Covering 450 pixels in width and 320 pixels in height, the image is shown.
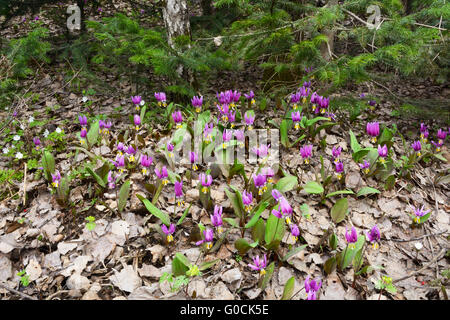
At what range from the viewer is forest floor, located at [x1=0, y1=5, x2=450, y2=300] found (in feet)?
6.57

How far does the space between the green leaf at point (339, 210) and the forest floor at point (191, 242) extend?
74 mm

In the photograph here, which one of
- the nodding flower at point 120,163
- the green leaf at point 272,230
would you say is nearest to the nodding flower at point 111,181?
the nodding flower at point 120,163

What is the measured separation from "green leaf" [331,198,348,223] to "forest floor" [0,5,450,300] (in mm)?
74

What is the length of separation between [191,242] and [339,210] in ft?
3.89

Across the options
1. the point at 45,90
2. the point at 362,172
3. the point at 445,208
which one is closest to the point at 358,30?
the point at 362,172

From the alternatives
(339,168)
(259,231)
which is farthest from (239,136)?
(259,231)

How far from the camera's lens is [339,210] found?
2461 millimetres

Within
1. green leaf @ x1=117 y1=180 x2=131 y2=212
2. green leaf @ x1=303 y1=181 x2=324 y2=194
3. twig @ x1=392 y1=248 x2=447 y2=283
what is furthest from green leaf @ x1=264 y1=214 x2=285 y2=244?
green leaf @ x1=117 y1=180 x2=131 y2=212

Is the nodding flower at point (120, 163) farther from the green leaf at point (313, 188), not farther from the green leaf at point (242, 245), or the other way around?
the green leaf at point (313, 188)

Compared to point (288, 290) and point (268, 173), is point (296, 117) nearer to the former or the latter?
point (268, 173)

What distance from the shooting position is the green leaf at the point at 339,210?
2.43 m

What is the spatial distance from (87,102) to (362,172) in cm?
339
